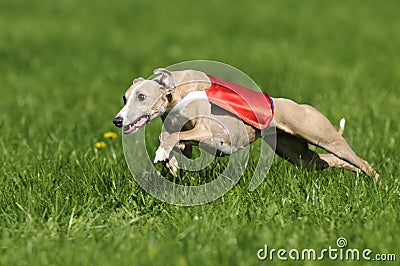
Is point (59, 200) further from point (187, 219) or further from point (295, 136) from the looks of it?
point (295, 136)

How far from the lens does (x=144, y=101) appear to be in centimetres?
397

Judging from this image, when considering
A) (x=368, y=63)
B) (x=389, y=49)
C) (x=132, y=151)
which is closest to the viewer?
(x=132, y=151)

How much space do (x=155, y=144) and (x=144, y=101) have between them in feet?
6.63

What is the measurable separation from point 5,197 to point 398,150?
10.8 feet

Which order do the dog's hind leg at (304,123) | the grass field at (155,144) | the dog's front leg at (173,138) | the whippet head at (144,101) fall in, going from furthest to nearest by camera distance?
the dog's hind leg at (304,123)
the dog's front leg at (173,138)
the whippet head at (144,101)
the grass field at (155,144)

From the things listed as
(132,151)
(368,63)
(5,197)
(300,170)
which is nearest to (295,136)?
(300,170)

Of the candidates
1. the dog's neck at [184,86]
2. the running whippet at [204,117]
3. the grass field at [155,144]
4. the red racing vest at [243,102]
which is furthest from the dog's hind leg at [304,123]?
the dog's neck at [184,86]

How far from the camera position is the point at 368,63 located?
9820 millimetres

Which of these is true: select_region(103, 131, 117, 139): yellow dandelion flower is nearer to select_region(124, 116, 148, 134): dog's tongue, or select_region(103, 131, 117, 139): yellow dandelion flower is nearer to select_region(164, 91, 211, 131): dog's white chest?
select_region(164, 91, 211, 131): dog's white chest

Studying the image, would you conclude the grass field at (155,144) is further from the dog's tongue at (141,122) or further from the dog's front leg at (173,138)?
the dog's tongue at (141,122)

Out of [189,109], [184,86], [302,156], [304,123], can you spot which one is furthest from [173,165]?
[302,156]

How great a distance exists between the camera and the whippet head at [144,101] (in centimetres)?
392

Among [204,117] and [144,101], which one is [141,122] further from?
[204,117]

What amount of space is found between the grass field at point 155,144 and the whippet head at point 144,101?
1.89ft
